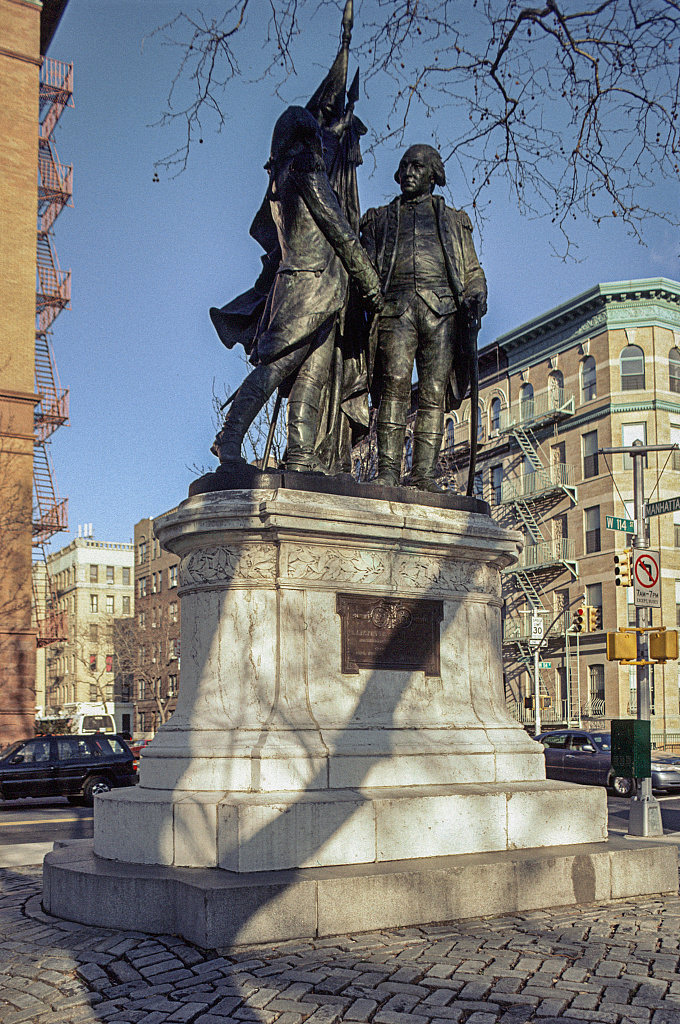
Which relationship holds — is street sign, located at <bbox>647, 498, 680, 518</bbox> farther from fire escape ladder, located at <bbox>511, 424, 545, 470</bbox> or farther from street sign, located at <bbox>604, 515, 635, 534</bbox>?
fire escape ladder, located at <bbox>511, 424, 545, 470</bbox>

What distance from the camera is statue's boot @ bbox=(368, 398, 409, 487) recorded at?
7988 millimetres

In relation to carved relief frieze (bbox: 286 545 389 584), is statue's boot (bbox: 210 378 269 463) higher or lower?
higher

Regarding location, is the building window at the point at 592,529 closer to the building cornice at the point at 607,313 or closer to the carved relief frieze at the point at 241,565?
the building cornice at the point at 607,313

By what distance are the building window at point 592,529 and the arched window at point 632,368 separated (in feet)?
17.8

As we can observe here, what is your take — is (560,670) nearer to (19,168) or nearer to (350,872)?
(19,168)

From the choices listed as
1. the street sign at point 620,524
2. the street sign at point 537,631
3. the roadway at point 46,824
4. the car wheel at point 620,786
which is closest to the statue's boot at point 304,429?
the roadway at point 46,824

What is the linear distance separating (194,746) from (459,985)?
240 cm

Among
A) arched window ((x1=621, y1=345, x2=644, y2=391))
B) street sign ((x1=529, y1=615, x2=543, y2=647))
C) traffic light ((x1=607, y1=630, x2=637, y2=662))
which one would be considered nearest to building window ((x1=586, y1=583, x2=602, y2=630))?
street sign ((x1=529, y1=615, x2=543, y2=647))

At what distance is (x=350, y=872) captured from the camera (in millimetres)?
5621

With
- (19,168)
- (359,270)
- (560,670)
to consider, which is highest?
(19,168)

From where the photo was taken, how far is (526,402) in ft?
154

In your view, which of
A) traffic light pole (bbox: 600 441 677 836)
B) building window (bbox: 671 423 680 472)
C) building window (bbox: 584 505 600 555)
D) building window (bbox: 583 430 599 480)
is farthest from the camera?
building window (bbox: 583 430 599 480)

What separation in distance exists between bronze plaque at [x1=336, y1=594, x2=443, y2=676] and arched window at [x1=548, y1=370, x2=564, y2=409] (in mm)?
39009

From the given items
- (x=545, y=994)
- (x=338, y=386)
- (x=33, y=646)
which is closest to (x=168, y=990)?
(x=545, y=994)
